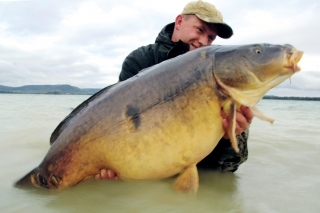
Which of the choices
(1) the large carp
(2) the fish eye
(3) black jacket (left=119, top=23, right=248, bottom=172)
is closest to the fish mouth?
(1) the large carp

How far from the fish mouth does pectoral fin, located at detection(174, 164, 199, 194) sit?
3.34ft

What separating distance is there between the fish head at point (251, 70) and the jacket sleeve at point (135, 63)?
67.9 inches

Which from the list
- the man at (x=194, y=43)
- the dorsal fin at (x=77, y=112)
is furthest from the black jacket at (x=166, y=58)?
the dorsal fin at (x=77, y=112)

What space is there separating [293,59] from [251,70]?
0.96 ft

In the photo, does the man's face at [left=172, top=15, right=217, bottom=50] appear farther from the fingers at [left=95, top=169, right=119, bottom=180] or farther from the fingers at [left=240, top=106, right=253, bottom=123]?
the fingers at [left=95, top=169, right=119, bottom=180]

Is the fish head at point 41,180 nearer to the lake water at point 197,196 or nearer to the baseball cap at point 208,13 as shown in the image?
the lake water at point 197,196

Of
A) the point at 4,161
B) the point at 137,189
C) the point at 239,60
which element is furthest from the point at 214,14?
the point at 4,161

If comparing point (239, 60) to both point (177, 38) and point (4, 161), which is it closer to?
point (177, 38)

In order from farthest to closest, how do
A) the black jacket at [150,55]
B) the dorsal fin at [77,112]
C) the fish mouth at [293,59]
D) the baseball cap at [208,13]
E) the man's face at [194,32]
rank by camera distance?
the black jacket at [150,55] → the man's face at [194,32] → the baseball cap at [208,13] → the dorsal fin at [77,112] → the fish mouth at [293,59]

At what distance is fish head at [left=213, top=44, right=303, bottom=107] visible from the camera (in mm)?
2188

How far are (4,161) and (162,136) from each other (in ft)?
7.13

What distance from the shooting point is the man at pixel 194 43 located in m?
3.14

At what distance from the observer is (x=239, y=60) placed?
227 cm

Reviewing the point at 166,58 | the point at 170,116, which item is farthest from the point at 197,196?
the point at 166,58
